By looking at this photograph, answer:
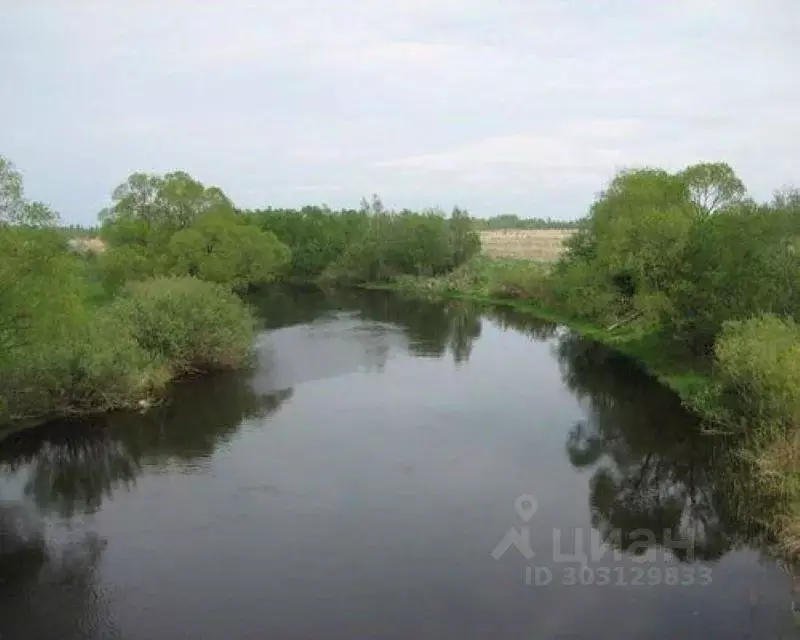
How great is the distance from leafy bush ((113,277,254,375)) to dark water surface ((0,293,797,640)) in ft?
7.33

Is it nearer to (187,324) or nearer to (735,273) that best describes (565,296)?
(735,273)

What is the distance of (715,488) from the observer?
65.2 ft

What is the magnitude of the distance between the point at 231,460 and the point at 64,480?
481 centimetres

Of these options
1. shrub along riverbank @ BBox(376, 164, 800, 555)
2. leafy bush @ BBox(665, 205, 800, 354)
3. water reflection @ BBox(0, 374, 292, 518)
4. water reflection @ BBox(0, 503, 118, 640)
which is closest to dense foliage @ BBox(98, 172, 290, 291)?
water reflection @ BBox(0, 374, 292, 518)

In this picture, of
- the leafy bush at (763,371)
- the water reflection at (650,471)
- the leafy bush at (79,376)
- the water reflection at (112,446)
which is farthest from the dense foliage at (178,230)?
the leafy bush at (763,371)

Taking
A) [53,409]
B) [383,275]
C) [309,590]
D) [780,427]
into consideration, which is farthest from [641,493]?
[383,275]

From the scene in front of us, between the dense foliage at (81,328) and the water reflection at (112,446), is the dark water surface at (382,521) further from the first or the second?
the dense foliage at (81,328)

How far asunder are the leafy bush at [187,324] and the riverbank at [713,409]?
19.3 metres

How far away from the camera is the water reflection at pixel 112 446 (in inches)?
811

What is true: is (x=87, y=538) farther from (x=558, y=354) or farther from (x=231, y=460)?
(x=558, y=354)

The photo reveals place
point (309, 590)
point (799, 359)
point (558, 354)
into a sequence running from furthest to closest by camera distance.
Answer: point (558, 354) < point (799, 359) < point (309, 590)

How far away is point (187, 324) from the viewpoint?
1243 inches

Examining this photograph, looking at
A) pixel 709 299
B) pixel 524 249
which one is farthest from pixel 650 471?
pixel 524 249

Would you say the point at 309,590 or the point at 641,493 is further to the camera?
the point at 641,493
